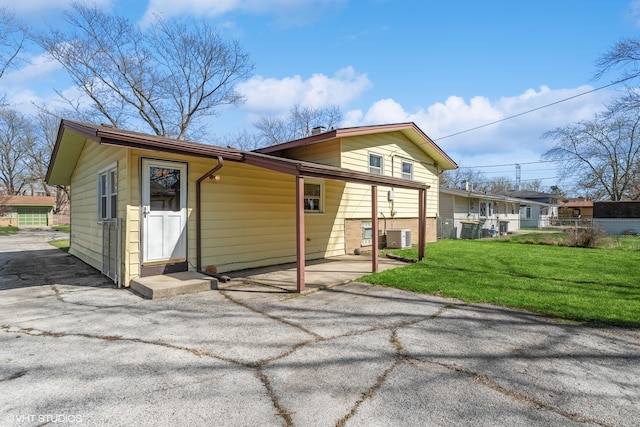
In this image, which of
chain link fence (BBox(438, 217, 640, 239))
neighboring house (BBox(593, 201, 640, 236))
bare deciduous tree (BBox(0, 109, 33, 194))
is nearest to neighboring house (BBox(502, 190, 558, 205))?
chain link fence (BBox(438, 217, 640, 239))

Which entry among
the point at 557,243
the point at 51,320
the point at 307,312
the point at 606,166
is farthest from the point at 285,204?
the point at 606,166

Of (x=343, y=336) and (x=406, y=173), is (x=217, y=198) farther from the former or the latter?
(x=406, y=173)

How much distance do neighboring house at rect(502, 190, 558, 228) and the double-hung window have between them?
30.3 metres

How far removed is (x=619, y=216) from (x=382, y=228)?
2728 centimetres

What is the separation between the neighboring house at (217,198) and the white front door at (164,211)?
18mm

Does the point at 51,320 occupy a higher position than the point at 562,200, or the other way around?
the point at 562,200

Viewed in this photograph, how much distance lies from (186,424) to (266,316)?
2210 millimetres

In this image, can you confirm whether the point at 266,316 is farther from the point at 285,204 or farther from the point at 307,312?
the point at 285,204

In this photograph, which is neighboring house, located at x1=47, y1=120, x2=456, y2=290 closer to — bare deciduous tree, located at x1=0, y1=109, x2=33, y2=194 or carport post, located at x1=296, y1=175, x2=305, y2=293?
carport post, located at x1=296, y1=175, x2=305, y2=293

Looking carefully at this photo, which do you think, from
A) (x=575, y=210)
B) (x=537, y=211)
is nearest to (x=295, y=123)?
(x=537, y=211)

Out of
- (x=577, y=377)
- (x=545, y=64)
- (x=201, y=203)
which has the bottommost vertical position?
(x=577, y=377)

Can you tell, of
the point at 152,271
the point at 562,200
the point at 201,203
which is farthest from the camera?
the point at 562,200

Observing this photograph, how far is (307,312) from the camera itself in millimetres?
4469

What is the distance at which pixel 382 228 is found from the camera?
1127cm
